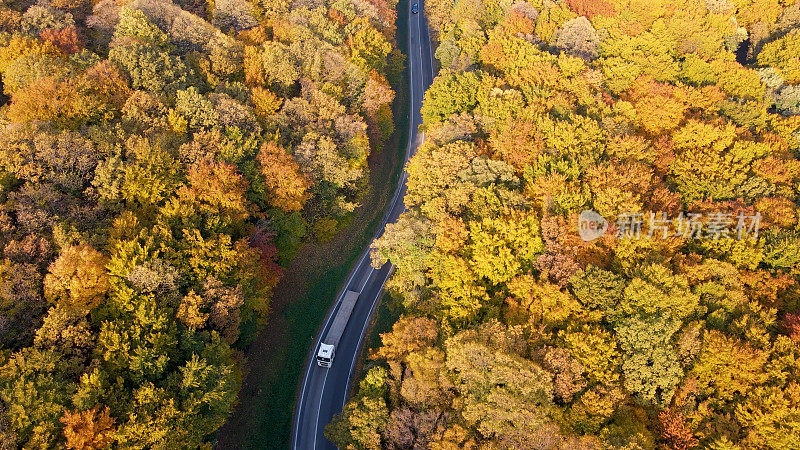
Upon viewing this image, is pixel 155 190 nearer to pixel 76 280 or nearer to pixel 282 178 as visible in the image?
pixel 76 280

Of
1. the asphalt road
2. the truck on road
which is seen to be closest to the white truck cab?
the truck on road

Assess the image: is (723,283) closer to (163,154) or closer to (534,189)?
(534,189)

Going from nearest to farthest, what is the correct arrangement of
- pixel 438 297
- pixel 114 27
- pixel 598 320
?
1. pixel 598 320
2. pixel 438 297
3. pixel 114 27

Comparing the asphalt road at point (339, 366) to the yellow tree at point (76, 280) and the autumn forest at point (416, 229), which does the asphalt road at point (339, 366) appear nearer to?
the autumn forest at point (416, 229)

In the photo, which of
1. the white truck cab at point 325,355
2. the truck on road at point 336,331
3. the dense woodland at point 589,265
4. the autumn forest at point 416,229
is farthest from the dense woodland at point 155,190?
the dense woodland at point 589,265

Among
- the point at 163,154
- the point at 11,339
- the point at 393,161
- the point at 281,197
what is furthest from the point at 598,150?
the point at 11,339

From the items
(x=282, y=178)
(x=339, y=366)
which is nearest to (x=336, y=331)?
(x=339, y=366)

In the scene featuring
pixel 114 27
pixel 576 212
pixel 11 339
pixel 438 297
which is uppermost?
pixel 114 27
